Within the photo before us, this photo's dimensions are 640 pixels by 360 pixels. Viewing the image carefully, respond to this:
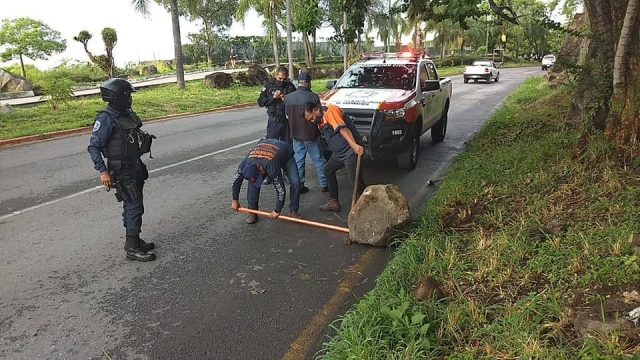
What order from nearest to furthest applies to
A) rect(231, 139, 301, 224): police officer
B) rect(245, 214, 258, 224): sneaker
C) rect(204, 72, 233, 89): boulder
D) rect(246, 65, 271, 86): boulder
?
1. rect(231, 139, 301, 224): police officer
2. rect(245, 214, 258, 224): sneaker
3. rect(204, 72, 233, 89): boulder
4. rect(246, 65, 271, 86): boulder

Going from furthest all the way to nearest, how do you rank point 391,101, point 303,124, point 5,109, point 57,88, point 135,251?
1. point 57,88
2. point 5,109
3. point 391,101
4. point 303,124
5. point 135,251

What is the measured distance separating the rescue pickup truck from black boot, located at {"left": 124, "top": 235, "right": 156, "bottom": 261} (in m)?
2.75

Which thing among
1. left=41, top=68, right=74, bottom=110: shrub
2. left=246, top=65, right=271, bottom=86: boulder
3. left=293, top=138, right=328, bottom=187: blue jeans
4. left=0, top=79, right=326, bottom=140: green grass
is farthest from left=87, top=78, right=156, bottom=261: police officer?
left=246, top=65, right=271, bottom=86: boulder

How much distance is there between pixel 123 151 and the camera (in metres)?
4.23

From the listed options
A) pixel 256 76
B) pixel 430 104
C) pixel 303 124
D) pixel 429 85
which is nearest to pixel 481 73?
pixel 256 76

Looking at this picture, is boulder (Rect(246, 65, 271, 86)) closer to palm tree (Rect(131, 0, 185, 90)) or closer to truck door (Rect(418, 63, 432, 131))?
palm tree (Rect(131, 0, 185, 90))

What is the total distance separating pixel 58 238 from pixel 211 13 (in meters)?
46.6

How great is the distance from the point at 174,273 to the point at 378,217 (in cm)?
197

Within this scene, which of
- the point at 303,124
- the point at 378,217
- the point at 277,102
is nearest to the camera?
the point at 378,217

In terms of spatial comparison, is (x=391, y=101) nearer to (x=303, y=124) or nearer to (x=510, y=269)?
(x=303, y=124)

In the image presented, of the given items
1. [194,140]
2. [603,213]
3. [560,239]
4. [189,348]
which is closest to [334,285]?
[189,348]

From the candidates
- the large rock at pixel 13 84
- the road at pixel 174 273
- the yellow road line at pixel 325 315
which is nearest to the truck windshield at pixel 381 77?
the road at pixel 174 273

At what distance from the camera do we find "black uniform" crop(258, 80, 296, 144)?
655cm

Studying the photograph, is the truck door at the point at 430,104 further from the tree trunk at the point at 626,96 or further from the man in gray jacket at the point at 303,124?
the tree trunk at the point at 626,96
